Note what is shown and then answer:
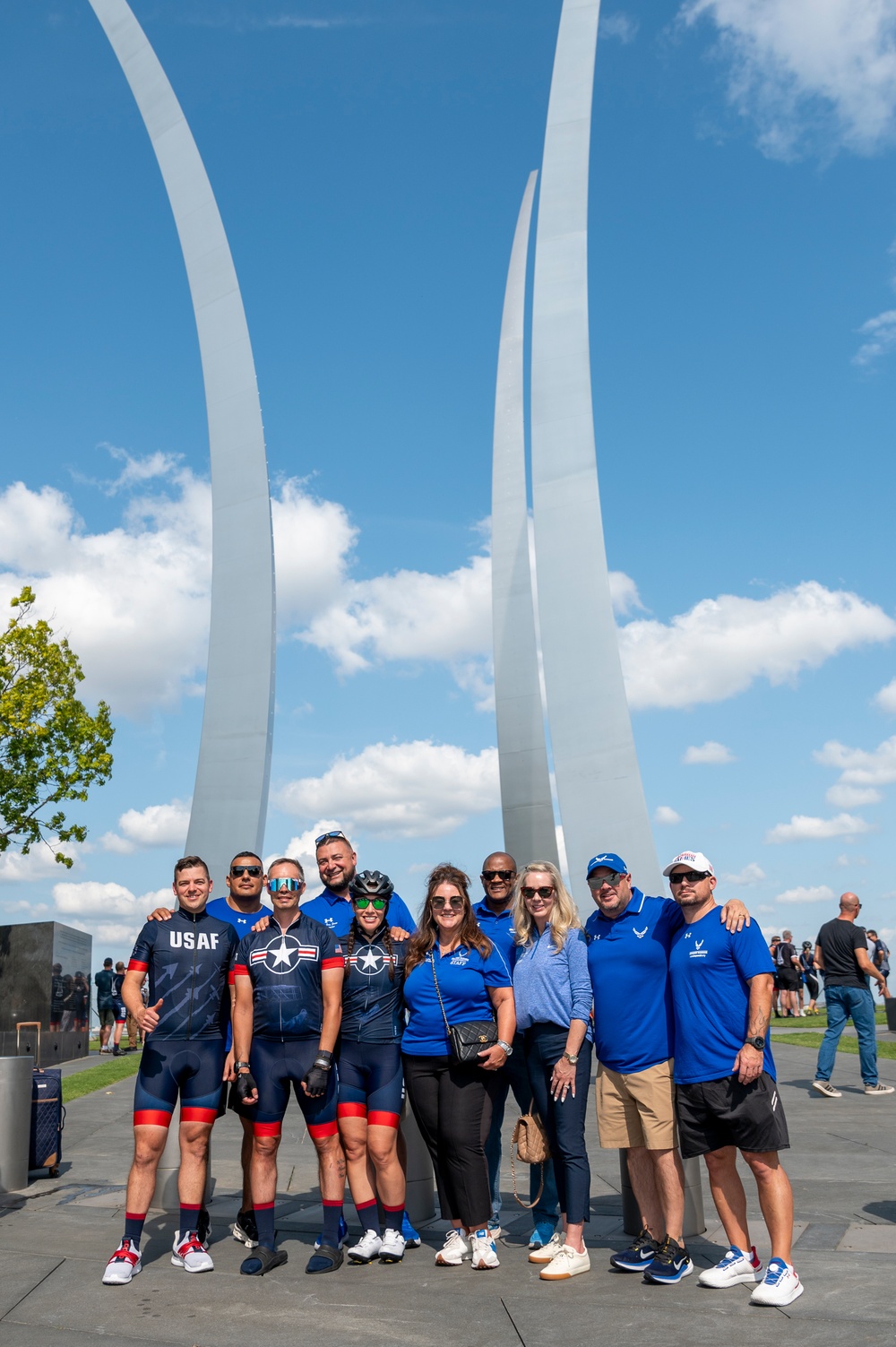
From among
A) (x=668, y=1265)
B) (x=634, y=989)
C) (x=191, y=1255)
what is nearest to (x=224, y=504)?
(x=191, y=1255)

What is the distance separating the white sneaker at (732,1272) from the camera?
4.47 m

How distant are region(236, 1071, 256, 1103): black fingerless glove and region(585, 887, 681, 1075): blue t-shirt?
4.94 ft

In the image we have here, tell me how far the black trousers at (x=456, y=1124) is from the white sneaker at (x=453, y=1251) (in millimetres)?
75

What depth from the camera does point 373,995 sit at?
5.16m

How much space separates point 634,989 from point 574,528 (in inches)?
350

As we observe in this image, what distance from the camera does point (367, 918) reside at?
5.25 meters

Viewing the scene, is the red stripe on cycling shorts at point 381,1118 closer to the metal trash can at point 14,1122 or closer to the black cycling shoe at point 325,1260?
the black cycling shoe at point 325,1260

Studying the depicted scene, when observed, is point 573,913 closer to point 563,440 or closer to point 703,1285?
point 703,1285

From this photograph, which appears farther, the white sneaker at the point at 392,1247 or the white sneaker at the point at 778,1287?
the white sneaker at the point at 392,1247

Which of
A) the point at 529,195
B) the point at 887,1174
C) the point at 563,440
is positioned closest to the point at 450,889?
the point at 887,1174

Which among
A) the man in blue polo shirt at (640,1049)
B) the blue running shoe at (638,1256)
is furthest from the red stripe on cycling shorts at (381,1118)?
the blue running shoe at (638,1256)

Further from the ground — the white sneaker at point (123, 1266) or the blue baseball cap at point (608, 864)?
the blue baseball cap at point (608, 864)

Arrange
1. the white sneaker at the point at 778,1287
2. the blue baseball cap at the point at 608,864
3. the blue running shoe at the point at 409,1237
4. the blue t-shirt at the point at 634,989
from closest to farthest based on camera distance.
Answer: the white sneaker at the point at 778,1287 → the blue t-shirt at the point at 634,989 → the blue baseball cap at the point at 608,864 → the blue running shoe at the point at 409,1237

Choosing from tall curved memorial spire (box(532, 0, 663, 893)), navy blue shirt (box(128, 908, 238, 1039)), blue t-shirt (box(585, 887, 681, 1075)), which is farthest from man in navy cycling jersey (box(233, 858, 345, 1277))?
tall curved memorial spire (box(532, 0, 663, 893))
